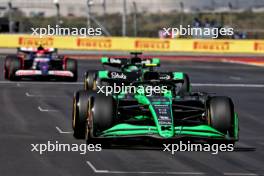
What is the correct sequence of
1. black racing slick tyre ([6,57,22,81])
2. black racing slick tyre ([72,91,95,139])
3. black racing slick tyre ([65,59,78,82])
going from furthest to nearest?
black racing slick tyre ([65,59,78,82])
black racing slick tyre ([6,57,22,81])
black racing slick tyre ([72,91,95,139])

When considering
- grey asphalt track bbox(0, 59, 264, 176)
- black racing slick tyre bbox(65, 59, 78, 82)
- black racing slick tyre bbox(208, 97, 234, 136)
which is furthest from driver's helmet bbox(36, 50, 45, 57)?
black racing slick tyre bbox(208, 97, 234, 136)

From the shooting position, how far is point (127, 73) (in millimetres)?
21844

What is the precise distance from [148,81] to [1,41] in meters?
39.1

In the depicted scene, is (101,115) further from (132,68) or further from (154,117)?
(132,68)

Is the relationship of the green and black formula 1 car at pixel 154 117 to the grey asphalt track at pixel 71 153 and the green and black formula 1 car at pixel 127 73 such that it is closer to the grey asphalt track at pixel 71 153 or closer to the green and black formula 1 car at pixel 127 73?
the grey asphalt track at pixel 71 153

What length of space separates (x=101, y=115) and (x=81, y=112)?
110cm

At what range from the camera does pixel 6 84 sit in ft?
110

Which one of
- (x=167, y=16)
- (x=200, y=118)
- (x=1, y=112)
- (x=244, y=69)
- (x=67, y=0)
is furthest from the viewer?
(x=167, y=16)

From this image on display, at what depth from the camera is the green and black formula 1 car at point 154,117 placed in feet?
53.4

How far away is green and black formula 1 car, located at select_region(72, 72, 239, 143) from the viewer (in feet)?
53.4

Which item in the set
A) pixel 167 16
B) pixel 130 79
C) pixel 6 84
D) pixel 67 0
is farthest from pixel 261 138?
pixel 167 16

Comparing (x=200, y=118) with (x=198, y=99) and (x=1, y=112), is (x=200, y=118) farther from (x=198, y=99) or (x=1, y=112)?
(x=1, y=112)

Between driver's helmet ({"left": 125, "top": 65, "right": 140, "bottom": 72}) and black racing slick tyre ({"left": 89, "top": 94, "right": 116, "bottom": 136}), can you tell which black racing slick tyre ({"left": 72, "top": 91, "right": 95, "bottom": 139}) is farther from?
driver's helmet ({"left": 125, "top": 65, "right": 140, "bottom": 72})

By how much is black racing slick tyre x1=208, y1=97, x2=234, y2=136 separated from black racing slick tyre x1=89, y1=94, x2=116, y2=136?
5.69 ft
